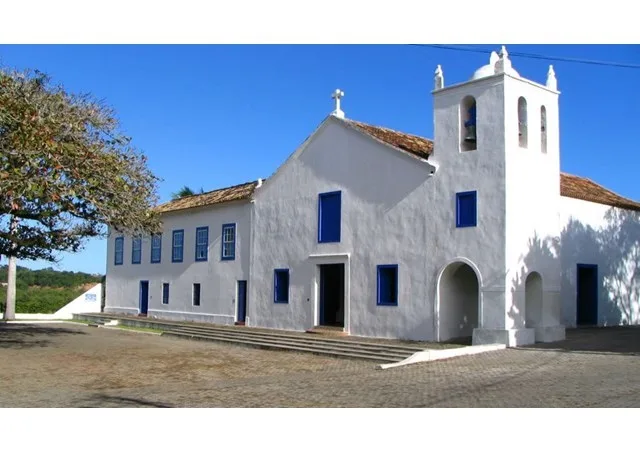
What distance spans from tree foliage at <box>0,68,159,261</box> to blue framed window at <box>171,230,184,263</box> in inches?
396

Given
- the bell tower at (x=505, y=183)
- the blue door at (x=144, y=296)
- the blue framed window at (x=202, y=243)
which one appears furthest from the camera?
the blue door at (x=144, y=296)

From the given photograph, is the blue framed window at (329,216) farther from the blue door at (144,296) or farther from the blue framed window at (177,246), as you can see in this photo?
the blue door at (144,296)

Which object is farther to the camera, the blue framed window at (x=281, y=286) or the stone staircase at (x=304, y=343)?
the blue framed window at (x=281, y=286)

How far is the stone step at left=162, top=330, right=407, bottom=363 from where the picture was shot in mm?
17188

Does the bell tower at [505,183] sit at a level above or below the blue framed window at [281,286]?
above

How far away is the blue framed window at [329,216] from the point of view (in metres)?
22.4

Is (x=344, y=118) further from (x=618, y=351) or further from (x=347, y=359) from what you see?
(x=618, y=351)

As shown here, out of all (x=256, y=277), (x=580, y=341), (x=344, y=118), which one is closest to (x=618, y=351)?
(x=580, y=341)

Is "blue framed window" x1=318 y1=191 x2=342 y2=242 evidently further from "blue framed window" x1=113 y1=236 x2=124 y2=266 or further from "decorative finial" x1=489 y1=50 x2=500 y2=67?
"blue framed window" x1=113 y1=236 x2=124 y2=266

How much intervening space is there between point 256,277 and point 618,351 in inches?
520

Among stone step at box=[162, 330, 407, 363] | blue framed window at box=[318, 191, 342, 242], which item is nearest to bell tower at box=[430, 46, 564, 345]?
stone step at box=[162, 330, 407, 363]

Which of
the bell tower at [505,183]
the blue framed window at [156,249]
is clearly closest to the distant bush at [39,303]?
the blue framed window at [156,249]

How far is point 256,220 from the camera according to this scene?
84.5 ft

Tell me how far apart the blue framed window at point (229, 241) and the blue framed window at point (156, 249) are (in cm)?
517
